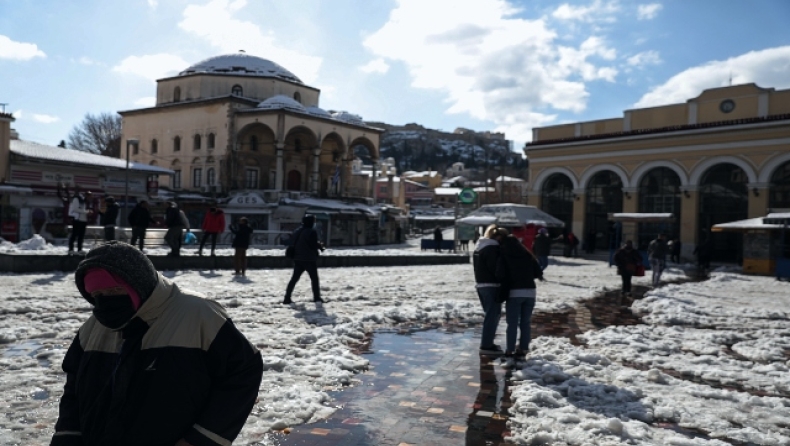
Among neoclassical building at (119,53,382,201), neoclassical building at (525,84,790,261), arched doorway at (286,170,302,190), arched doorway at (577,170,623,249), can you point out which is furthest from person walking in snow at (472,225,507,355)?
arched doorway at (286,170,302,190)

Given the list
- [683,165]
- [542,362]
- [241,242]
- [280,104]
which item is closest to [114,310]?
[542,362]

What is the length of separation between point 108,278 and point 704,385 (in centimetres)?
611

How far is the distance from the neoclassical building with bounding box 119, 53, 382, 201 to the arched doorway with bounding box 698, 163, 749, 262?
80.4 feet

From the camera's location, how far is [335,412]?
5246 millimetres

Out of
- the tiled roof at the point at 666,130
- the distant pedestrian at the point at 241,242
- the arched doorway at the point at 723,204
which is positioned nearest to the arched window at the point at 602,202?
the tiled roof at the point at 666,130

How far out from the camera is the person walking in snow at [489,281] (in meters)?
7.64

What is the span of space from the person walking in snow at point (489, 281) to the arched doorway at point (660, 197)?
96.9 feet

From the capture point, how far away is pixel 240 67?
51594 mm

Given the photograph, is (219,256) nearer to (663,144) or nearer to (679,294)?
(679,294)

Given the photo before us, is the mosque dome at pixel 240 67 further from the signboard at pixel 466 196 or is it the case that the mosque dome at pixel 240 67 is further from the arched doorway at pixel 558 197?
the arched doorway at pixel 558 197

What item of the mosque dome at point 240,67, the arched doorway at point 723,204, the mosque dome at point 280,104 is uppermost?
the mosque dome at point 240,67

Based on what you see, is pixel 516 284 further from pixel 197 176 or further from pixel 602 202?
pixel 197 176

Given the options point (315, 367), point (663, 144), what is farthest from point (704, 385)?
point (663, 144)

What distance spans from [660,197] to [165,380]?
38.2m
